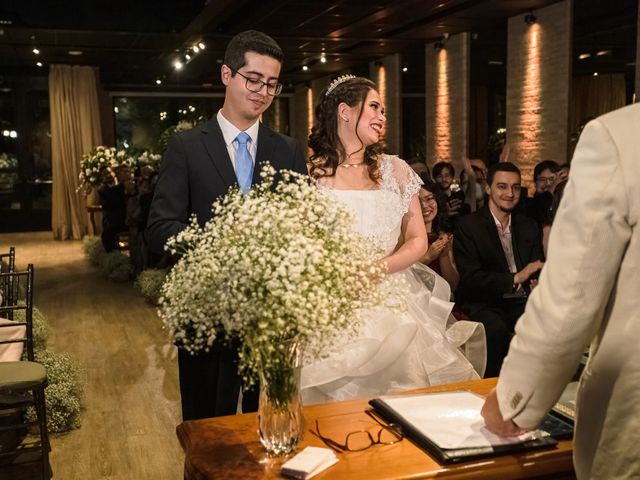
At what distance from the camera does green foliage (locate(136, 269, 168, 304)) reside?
296 inches

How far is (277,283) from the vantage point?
4.72 feet

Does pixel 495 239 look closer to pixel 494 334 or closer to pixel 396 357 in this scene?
pixel 494 334

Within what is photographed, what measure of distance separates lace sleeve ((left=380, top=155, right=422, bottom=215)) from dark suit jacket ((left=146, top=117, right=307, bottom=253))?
2.59 ft

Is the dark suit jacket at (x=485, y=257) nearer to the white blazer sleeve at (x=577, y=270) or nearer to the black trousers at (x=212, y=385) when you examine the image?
the black trousers at (x=212, y=385)

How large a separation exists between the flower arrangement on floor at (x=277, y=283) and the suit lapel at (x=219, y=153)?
2.45ft

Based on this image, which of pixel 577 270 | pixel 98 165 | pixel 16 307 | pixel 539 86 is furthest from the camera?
pixel 98 165

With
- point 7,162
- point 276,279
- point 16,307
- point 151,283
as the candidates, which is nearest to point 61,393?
point 16,307

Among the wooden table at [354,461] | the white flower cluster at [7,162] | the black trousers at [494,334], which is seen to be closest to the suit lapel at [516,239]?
the black trousers at [494,334]

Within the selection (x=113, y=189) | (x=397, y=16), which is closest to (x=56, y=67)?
(x=113, y=189)

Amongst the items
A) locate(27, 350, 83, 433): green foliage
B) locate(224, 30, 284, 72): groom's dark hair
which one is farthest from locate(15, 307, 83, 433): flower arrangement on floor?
locate(224, 30, 284, 72): groom's dark hair

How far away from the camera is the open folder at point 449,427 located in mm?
1639

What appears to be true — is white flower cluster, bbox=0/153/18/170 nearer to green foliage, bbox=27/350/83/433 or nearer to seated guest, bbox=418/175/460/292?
green foliage, bbox=27/350/83/433

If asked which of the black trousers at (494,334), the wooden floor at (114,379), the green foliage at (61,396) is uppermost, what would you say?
the black trousers at (494,334)

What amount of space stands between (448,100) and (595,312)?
32.2 feet
